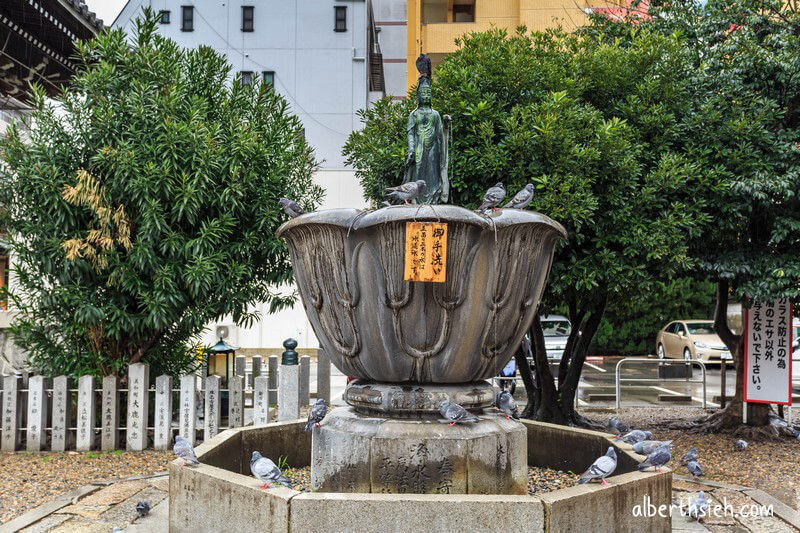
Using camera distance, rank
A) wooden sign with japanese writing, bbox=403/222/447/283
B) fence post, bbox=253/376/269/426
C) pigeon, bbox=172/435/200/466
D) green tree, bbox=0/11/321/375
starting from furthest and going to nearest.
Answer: fence post, bbox=253/376/269/426
green tree, bbox=0/11/321/375
pigeon, bbox=172/435/200/466
wooden sign with japanese writing, bbox=403/222/447/283

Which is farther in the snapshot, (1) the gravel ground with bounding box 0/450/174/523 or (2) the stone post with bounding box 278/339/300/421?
(2) the stone post with bounding box 278/339/300/421

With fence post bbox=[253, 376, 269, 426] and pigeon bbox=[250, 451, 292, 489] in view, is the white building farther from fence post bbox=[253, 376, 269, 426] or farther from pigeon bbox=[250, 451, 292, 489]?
pigeon bbox=[250, 451, 292, 489]

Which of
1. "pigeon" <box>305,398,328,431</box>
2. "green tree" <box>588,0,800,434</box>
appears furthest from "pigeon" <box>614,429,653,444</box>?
"green tree" <box>588,0,800,434</box>

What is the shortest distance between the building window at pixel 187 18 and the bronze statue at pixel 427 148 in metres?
20.1

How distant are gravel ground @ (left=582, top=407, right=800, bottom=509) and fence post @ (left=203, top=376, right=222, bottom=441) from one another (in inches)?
212

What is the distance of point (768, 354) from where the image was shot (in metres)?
10.1

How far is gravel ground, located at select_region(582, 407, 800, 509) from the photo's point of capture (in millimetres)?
7504

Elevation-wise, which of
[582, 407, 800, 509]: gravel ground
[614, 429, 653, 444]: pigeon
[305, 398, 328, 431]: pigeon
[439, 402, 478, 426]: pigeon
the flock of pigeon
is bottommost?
[582, 407, 800, 509]: gravel ground

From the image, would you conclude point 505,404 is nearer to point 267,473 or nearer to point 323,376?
point 267,473

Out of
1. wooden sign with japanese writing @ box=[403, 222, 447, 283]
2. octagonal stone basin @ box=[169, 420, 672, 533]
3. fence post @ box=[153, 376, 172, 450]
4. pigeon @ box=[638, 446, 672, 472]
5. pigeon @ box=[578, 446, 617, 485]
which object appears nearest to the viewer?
octagonal stone basin @ box=[169, 420, 672, 533]

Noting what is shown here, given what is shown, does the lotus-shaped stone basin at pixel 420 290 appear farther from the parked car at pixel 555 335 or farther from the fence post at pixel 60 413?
the parked car at pixel 555 335

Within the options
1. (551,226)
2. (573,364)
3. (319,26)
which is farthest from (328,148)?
(551,226)

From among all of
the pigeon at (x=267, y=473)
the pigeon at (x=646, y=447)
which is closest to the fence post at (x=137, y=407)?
the pigeon at (x=267, y=473)

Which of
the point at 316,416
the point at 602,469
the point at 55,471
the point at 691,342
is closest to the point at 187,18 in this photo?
the point at 691,342
